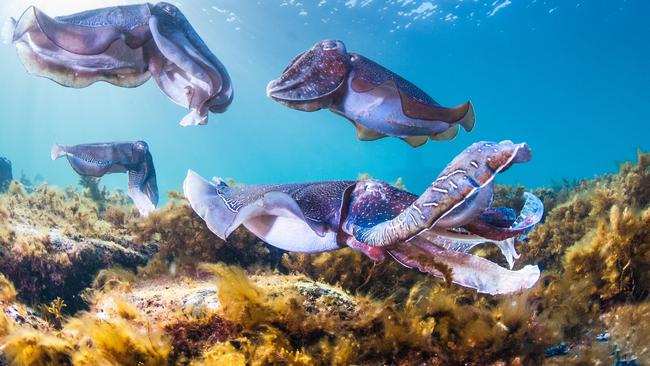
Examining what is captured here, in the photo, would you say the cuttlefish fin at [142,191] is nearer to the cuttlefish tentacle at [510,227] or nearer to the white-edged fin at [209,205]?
the white-edged fin at [209,205]

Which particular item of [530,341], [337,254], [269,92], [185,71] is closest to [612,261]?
[530,341]

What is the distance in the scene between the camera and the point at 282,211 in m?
2.50

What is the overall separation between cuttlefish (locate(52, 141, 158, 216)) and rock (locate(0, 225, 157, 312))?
0.71 meters

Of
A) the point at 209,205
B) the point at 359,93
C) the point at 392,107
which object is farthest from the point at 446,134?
the point at 209,205

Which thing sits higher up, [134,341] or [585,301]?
[585,301]

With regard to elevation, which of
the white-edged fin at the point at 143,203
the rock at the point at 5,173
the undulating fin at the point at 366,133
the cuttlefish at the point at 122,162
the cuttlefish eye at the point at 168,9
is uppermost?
the cuttlefish eye at the point at 168,9

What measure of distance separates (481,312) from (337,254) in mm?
1640

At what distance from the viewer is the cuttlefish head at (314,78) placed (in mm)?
3105

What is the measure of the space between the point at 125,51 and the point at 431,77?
54.6 metres

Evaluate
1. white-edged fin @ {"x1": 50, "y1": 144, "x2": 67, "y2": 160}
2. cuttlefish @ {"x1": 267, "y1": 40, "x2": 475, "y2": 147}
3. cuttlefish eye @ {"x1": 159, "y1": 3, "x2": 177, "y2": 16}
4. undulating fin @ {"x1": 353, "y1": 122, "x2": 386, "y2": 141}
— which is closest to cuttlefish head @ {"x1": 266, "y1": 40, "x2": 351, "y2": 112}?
cuttlefish @ {"x1": 267, "y1": 40, "x2": 475, "y2": 147}

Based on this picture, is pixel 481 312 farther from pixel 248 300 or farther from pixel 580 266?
pixel 248 300

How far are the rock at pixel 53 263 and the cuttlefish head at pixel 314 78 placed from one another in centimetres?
321

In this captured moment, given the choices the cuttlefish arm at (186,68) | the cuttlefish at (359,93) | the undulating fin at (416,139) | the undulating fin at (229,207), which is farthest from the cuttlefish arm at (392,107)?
the undulating fin at (229,207)

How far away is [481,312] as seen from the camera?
2559 mm
